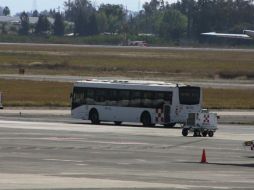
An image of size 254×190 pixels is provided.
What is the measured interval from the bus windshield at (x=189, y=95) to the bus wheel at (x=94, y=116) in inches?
240

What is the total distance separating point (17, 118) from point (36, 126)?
787 cm

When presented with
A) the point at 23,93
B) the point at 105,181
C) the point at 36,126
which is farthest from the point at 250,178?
the point at 23,93

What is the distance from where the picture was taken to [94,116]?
66.8 m

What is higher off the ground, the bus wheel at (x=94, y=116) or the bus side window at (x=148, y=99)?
the bus side window at (x=148, y=99)

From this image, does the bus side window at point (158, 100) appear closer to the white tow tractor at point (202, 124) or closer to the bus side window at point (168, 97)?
the bus side window at point (168, 97)

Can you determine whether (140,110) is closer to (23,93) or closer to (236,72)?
(23,93)

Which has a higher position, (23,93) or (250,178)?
(250,178)

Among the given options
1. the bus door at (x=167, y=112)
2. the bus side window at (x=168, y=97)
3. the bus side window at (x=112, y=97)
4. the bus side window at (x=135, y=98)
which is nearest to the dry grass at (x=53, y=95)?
the bus side window at (x=112, y=97)

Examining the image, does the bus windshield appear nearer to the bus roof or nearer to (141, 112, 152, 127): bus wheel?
the bus roof

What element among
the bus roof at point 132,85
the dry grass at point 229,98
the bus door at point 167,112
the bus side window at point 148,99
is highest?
the bus roof at point 132,85

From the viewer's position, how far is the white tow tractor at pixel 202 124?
5428 centimetres

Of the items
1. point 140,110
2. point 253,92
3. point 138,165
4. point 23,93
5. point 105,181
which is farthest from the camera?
point 253,92

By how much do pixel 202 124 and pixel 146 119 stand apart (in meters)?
10.3

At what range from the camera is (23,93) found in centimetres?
9062
